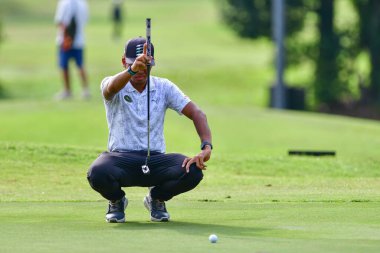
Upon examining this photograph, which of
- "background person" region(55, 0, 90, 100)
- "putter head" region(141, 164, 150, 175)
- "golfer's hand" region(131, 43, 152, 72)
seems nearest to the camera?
"golfer's hand" region(131, 43, 152, 72)

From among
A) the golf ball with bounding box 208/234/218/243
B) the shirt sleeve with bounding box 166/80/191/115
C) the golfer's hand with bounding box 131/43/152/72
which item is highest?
the golfer's hand with bounding box 131/43/152/72

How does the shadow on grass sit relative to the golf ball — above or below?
below

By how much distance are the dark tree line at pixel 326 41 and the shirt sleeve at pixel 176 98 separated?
79.3 feet

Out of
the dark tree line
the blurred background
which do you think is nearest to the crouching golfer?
the blurred background

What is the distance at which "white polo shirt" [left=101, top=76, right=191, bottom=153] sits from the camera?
33.1ft

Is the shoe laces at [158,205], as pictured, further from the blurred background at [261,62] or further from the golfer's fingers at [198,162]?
the blurred background at [261,62]

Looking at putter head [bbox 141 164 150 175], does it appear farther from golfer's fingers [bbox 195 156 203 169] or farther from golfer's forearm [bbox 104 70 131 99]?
golfer's forearm [bbox 104 70 131 99]

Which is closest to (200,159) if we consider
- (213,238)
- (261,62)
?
(213,238)

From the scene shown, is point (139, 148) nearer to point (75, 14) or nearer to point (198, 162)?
point (198, 162)

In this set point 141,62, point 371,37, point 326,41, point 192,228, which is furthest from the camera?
point 326,41

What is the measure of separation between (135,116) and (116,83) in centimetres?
44

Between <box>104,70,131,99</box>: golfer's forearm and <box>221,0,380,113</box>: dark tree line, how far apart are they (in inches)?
969

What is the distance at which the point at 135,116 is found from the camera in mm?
10094

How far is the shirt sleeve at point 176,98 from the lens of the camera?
→ 1018 centimetres
